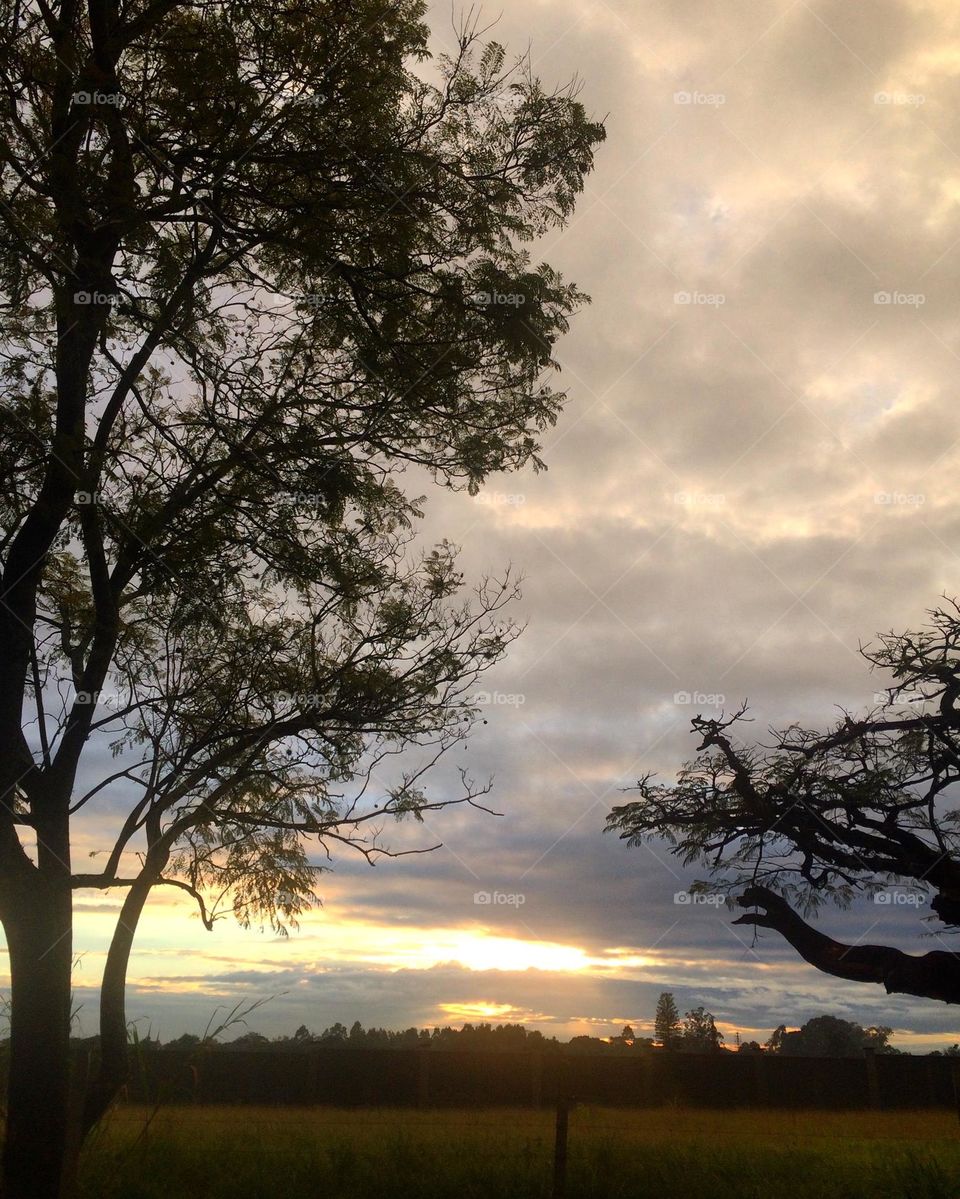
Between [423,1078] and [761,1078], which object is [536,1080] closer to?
[423,1078]

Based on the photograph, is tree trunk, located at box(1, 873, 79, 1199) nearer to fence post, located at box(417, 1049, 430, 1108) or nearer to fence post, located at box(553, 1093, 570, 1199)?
fence post, located at box(553, 1093, 570, 1199)

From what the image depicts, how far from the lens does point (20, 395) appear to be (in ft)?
27.9

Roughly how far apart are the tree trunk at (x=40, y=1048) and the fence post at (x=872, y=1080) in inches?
970

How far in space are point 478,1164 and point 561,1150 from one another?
173 centimetres

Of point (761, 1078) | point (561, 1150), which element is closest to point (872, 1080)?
point (761, 1078)

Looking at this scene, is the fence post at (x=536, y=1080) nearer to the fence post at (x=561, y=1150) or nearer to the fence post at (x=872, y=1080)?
the fence post at (x=872, y=1080)

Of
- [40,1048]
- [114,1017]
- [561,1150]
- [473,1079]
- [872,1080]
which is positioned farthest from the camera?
[872,1080]

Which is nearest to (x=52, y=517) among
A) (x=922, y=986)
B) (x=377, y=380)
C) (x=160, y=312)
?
(x=160, y=312)

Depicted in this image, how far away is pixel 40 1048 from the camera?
7617 millimetres

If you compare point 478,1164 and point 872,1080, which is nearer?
point 478,1164

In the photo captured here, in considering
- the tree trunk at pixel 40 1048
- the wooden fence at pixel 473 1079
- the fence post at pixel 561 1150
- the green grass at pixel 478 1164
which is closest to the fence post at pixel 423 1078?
the wooden fence at pixel 473 1079

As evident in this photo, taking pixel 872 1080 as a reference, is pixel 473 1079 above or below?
above

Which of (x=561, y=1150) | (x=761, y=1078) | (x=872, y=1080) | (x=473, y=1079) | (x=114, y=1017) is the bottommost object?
(x=872, y=1080)

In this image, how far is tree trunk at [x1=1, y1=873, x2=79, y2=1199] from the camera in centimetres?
731
